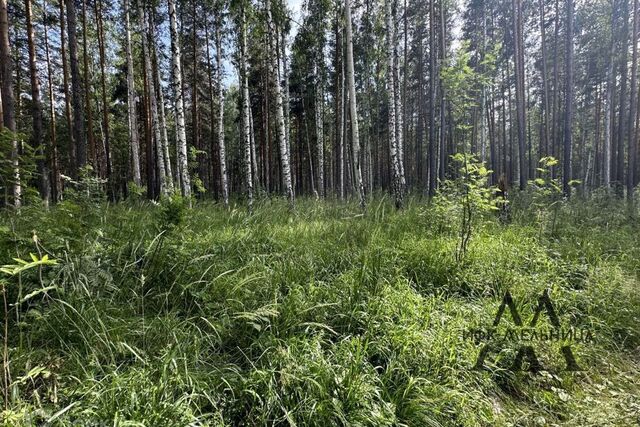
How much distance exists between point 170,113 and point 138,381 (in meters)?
23.0

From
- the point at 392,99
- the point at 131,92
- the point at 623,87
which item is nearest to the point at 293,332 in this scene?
the point at 392,99

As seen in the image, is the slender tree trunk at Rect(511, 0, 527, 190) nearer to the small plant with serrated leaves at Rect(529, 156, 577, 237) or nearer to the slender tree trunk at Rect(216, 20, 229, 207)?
the small plant with serrated leaves at Rect(529, 156, 577, 237)

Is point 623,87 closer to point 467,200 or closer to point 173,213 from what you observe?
point 467,200

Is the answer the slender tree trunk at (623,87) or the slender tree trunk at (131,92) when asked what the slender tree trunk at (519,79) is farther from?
the slender tree trunk at (131,92)

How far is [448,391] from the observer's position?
2236mm

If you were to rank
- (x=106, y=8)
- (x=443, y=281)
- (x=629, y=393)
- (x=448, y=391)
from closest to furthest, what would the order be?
(x=448, y=391) → (x=629, y=393) → (x=443, y=281) → (x=106, y=8)

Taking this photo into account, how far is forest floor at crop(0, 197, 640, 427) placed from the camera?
1968mm

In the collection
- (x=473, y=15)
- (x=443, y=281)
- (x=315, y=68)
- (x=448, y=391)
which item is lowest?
(x=448, y=391)

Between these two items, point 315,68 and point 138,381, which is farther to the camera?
point 315,68

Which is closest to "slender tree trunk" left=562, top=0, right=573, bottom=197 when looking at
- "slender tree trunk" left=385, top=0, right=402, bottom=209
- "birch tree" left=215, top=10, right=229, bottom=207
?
"slender tree trunk" left=385, top=0, right=402, bottom=209

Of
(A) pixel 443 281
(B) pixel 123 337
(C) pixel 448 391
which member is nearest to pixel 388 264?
(A) pixel 443 281

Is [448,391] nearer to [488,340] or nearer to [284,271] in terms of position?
[488,340]

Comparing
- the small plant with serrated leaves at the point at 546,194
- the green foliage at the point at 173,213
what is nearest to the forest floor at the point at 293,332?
the green foliage at the point at 173,213

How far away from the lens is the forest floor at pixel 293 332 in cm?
197
